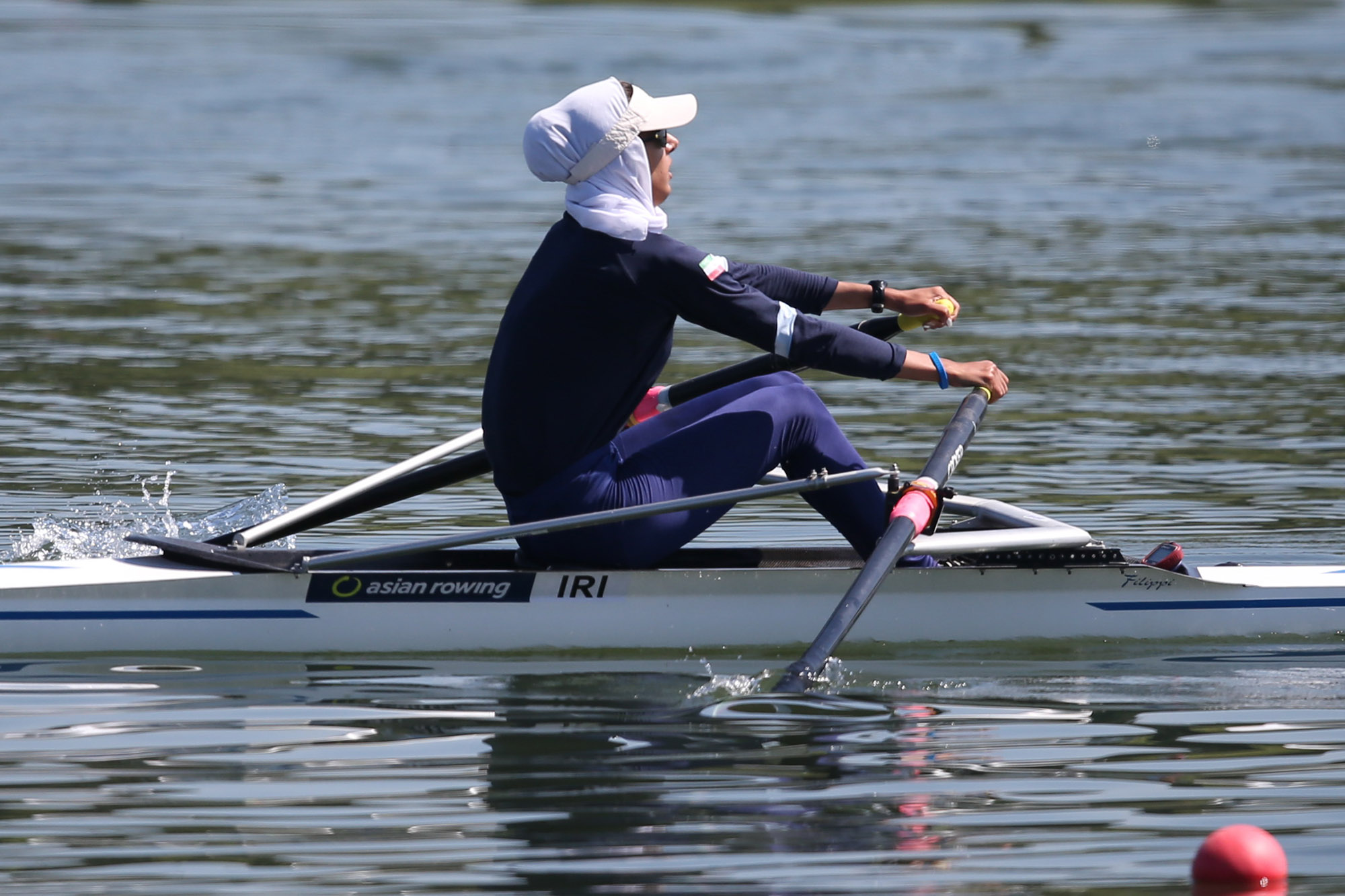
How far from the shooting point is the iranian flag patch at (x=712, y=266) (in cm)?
558

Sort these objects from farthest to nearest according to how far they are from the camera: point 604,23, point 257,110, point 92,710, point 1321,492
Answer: point 604,23
point 257,110
point 1321,492
point 92,710

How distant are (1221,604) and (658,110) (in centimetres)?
235

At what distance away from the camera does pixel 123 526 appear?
7480mm

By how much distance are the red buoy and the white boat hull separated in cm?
198

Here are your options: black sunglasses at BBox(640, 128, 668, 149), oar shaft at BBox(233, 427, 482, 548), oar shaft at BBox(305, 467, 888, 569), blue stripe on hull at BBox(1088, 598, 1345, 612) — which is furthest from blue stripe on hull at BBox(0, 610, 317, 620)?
blue stripe on hull at BBox(1088, 598, 1345, 612)

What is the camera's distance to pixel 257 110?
28.3 meters

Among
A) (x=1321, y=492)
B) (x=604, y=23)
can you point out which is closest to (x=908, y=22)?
(x=604, y=23)

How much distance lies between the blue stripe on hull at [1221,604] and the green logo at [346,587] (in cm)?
229

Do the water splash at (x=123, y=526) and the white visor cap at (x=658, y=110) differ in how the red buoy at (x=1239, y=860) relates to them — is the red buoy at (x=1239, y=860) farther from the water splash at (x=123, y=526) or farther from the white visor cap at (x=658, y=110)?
the water splash at (x=123, y=526)

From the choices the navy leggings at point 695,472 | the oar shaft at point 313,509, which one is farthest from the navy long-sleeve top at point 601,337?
A: the oar shaft at point 313,509

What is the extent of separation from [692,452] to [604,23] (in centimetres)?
3419

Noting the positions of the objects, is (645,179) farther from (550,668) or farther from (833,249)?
(833,249)

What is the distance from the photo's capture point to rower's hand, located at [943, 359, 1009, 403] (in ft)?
20.0

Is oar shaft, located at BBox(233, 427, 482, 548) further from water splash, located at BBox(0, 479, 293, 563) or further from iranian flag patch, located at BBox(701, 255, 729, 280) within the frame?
iranian flag patch, located at BBox(701, 255, 729, 280)
